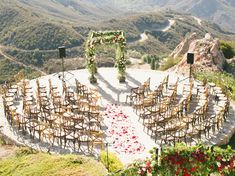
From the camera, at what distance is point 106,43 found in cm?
2397

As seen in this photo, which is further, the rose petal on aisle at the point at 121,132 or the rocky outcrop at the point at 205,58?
the rocky outcrop at the point at 205,58

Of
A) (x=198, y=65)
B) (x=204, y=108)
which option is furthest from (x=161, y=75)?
(x=204, y=108)

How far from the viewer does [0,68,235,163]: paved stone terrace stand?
15.4m

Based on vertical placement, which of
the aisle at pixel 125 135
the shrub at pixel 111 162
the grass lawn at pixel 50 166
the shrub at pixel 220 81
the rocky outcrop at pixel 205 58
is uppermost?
the rocky outcrop at pixel 205 58

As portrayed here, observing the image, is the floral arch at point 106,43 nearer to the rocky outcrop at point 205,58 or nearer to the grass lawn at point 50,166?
the rocky outcrop at point 205,58

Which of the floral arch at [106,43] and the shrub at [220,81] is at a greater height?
the floral arch at [106,43]

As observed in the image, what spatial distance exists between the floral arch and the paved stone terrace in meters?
0.77

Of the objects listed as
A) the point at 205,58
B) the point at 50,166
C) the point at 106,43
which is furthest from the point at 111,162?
the point at 205,58

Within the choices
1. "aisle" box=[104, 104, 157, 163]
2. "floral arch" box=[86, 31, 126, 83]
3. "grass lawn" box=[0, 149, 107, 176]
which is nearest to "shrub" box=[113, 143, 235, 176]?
"grass lawn" box=[0, 149, 107, 176]

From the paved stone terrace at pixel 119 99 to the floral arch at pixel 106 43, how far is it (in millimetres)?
766

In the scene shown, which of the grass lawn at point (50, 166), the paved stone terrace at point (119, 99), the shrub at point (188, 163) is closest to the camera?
the shrub at point (188, 163)

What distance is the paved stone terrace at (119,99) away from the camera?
15.4 m

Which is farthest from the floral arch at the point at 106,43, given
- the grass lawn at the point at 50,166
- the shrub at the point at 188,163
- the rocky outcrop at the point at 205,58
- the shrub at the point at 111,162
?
the shrub at the point at 188,163

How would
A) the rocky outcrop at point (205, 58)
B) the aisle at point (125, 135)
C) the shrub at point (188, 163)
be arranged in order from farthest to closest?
the rocky outcrop at point (205, 58) → the aisle at point (125, 135) → the shrub at point (188, 163)
